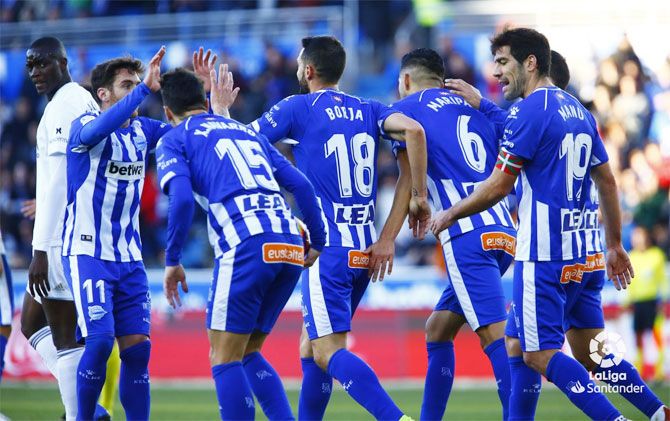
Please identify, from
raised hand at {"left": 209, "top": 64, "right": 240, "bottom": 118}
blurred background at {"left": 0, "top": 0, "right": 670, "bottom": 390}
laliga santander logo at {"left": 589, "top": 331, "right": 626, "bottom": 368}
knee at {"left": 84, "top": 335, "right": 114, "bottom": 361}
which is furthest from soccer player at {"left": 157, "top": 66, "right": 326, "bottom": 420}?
blurred background at {"left": 0, "top": 0, "right": 670, "bottom": 390}

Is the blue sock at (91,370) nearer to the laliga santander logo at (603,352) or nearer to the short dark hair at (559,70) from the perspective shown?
the laliga santander logo at (603,352)

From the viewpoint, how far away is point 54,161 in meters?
7.63

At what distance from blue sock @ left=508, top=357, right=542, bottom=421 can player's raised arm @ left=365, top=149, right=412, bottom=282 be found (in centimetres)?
115

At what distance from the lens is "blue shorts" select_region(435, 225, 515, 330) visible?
721cm

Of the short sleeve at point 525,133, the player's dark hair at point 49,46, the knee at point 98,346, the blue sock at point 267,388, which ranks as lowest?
the blue sock at point 267,388

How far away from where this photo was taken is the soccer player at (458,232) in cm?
723

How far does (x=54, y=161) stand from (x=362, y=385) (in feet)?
9.85

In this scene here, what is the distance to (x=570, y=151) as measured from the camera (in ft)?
21.7

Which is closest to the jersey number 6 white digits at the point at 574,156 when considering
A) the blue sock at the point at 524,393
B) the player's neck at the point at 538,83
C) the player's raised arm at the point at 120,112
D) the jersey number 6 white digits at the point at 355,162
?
the player's neck at the point at 538,83

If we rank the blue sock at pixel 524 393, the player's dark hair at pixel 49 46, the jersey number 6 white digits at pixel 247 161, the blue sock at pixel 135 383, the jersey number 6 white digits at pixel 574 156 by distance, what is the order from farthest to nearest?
the player's dark hair at pixel 49 46 < the blue sock at pixel 135 383 < the blue sock at pixel 524 393 < the jersey number 6 white digits at pixel 574 156 < the jersey number 6 white digits at pixel 247 161

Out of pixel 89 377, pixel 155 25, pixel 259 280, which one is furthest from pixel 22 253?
pixel 259 280

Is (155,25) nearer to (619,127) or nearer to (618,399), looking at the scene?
(619,127)

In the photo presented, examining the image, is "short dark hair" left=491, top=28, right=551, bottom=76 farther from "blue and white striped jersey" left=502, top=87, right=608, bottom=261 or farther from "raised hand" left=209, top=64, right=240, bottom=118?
Answer: "raised hand" left=209, top=64, right=240, bottom=118

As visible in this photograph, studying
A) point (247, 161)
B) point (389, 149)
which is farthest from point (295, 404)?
point (389, 149)
